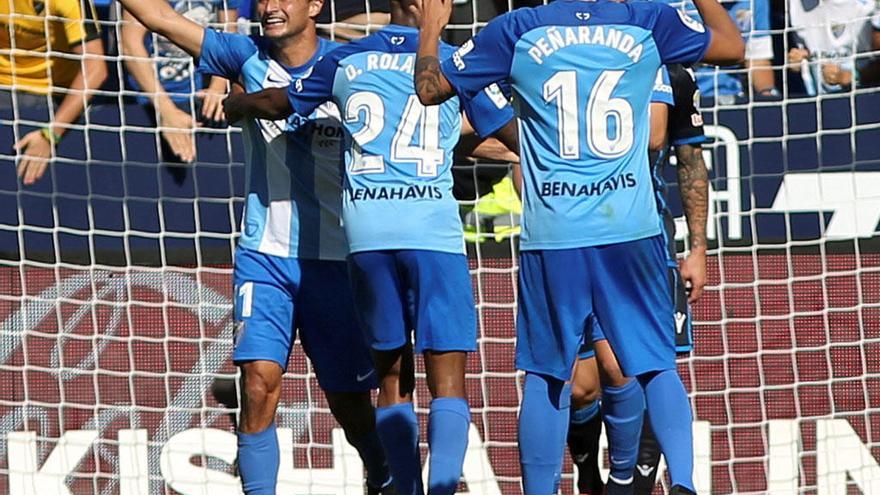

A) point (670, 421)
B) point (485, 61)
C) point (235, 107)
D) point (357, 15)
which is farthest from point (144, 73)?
point (670, 421)

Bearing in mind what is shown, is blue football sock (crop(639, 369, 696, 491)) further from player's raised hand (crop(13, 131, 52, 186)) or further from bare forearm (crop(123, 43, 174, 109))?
player's raised hand (crop(13, 131, 52, 186))

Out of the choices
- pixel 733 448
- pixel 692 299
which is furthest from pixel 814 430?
pixel 692 299

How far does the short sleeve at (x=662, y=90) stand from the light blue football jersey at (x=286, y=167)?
1.15m

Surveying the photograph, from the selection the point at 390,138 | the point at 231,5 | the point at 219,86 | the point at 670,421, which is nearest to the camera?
the point at 670,421

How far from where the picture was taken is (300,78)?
5.71 meters

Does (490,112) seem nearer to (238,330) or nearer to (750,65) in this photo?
(238,330)

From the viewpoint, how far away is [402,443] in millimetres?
5711

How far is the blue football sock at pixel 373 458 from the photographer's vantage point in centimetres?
619

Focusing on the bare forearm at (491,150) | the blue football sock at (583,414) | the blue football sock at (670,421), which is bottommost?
the blue football sock at (583,414)

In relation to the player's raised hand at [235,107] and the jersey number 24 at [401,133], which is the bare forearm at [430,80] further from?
the player's raised hand at [235,107]

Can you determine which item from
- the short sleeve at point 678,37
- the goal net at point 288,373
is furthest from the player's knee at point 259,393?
the short sleeve at point 678,37

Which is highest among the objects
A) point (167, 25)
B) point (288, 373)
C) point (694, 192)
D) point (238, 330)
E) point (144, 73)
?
point (167, 25)

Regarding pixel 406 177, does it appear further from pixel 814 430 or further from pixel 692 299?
pixel 814 430

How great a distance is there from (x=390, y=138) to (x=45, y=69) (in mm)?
2520
